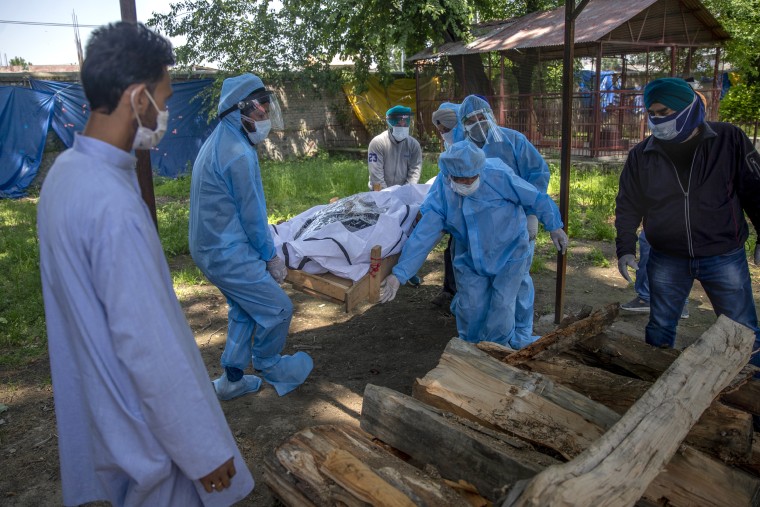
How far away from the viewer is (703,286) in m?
3.46

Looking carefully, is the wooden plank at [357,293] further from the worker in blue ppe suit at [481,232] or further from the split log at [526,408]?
the split log at [526,408]

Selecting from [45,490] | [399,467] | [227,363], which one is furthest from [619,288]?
[45,490]

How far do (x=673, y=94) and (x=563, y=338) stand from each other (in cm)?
141

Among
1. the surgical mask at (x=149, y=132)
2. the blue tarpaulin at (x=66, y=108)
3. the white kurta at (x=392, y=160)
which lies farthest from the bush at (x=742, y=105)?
the surgical mask at (x=149, y=132)

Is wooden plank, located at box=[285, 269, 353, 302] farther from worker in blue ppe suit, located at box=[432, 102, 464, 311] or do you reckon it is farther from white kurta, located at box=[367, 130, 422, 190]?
white kurta, located at box=[367, 130, 422, 190]

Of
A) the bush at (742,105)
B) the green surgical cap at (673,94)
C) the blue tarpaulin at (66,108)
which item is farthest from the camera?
the bush at (742,105)

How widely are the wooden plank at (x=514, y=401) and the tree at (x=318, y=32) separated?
13.0 m

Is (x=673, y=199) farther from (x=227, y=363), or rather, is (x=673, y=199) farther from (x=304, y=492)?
(x=227, y=363)

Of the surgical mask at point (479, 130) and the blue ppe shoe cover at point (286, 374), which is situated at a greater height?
the surgical mask at point (479, 130)

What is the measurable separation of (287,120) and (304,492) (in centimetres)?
1596

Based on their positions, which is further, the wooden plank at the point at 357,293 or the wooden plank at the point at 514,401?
the wooden plank at the point at 357,293

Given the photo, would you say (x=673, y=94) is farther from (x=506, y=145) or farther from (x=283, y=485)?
(x=283, y=485)

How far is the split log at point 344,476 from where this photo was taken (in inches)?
80.4

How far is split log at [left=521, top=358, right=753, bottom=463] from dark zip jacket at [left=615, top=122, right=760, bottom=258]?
1.00 meters
